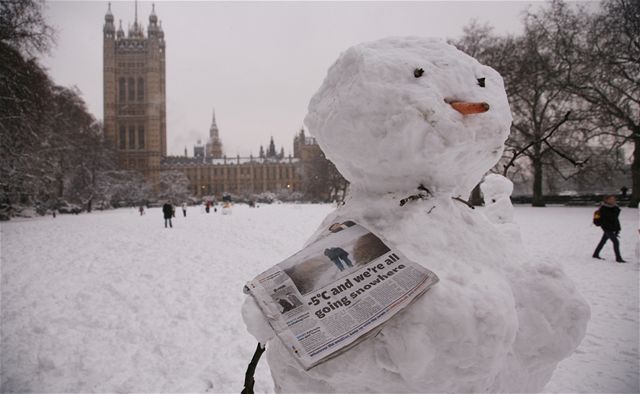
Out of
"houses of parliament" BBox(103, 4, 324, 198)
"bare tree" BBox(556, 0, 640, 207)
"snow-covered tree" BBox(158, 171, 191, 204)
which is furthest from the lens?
"houses of parliament" BBox(103, 4, 324, 198)

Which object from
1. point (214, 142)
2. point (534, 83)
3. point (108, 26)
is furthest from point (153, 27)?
point (534, 83)

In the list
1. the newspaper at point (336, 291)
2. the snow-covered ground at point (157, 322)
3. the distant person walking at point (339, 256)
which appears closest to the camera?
the newspaper at point (336, 291)

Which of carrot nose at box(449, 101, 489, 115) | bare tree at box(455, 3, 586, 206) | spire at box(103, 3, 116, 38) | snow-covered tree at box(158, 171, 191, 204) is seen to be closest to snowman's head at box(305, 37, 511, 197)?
carrot nose at box(449, 101, 489, 115)

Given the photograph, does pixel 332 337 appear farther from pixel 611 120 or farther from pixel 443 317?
pixel 611 120

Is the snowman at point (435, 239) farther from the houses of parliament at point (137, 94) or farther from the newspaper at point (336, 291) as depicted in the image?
the houses of parliament at point (137, 94)

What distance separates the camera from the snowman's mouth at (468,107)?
1447 mm

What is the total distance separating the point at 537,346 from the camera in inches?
57.1

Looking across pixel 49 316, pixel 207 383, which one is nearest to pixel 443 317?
pixel 207 383

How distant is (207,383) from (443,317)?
2.94 meters

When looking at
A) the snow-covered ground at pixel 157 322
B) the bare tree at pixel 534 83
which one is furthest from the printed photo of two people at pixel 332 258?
the bare tree at pixel 534 83

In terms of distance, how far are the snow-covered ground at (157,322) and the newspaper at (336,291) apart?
76cm

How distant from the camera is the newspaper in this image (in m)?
1.21

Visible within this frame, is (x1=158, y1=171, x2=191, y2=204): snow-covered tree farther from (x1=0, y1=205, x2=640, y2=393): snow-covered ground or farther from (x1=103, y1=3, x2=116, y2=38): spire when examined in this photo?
(x1=0, y1=205, x2=640, y2=393): snow-covered ground

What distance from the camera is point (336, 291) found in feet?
4.44
